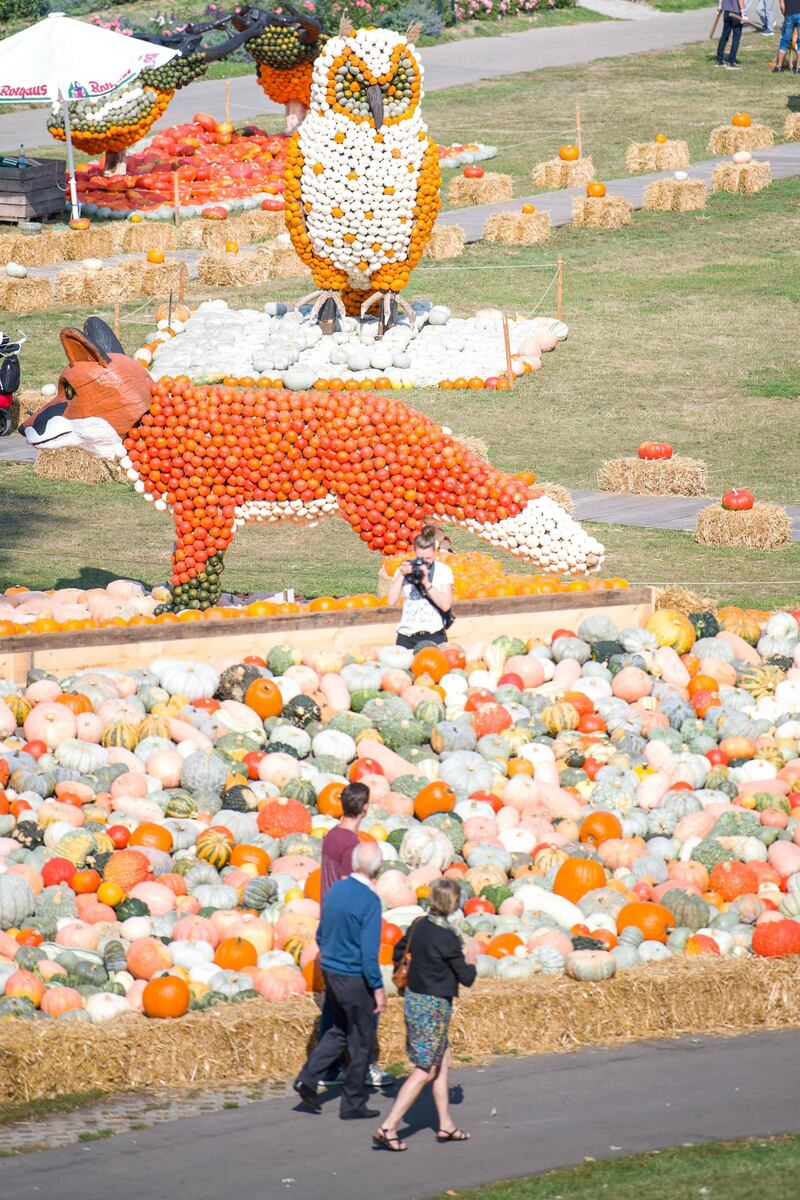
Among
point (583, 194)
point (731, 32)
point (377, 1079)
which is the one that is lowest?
point (377, 1079)

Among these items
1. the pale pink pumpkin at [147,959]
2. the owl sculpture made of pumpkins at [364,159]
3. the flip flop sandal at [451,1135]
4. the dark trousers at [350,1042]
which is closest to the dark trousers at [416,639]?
the pale pink pumpkin at [147,959]

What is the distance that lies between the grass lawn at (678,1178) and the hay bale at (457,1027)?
4.32 ft

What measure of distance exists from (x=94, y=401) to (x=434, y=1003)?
23.1 feet

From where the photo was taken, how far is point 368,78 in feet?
71.8

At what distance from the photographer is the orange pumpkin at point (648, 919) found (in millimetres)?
10320

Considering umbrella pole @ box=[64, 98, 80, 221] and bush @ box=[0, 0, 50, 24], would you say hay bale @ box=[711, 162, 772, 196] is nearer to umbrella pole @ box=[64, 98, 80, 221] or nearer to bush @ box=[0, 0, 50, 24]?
umbrella pole @ box=[64, 98, 80, 221]

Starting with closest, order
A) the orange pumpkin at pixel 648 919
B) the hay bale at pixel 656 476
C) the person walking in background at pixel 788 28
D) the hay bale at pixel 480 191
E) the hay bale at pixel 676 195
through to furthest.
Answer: the orange pumpkin at pixel 648 919 < the hay bale at pixel 656 476 < the hay bale at pixel 676 195 < the hay bale at pixel 480 191 < the person walking in background at pixel 788 28

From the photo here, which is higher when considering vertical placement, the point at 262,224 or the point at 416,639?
the point at 262,224

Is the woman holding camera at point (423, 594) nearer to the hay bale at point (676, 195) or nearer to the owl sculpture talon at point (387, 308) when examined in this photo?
the owl sculpture talon at point (387, 308)

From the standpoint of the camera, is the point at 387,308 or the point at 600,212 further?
the point at 600,212

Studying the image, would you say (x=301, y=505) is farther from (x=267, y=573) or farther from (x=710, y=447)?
(x=710, y=447)

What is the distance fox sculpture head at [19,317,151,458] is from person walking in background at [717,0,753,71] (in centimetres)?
3027

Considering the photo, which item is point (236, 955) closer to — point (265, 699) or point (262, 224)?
point (265, 699)

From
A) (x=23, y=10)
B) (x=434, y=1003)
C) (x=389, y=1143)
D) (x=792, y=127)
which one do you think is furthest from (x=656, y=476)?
(x=23, y=10)
